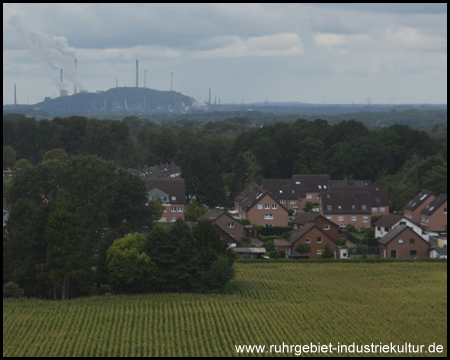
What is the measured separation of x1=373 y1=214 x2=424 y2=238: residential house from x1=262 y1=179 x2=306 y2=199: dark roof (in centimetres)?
1045

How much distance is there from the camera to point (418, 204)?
44.2 m

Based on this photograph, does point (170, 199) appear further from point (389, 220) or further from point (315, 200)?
point (389, 220)

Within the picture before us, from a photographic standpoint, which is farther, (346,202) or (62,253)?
(346,202)

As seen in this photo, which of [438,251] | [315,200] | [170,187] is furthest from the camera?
[315,200]

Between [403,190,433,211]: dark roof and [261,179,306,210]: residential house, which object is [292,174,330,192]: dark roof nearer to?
[261,179,306,210]: residential house

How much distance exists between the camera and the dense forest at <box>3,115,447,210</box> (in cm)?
5122

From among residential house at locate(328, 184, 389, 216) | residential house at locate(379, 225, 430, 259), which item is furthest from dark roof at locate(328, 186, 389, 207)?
residential house at locate(379, 225, 430, 259)

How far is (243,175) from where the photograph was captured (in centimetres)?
5647

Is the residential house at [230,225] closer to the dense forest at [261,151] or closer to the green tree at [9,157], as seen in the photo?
the dense forest at [261,151]

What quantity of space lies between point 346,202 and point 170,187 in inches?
499

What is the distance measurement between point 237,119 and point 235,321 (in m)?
159

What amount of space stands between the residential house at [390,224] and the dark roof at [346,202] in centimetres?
266

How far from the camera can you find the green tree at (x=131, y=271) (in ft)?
80.7

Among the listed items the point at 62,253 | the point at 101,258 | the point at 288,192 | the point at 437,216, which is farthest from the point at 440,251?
the point at 62,253
